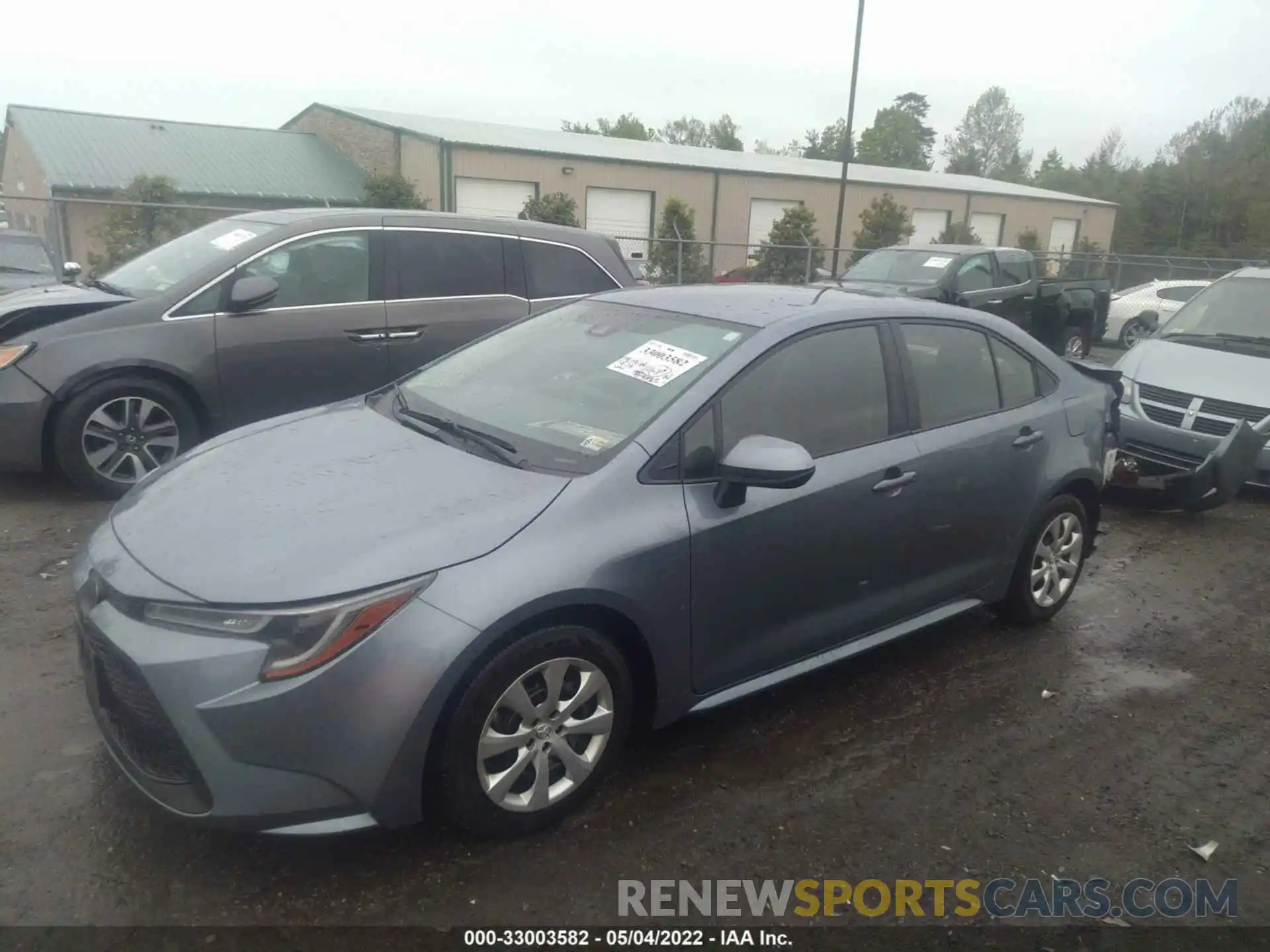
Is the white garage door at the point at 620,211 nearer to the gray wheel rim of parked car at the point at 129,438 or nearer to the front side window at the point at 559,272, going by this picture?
the front side window at the point at 559,272

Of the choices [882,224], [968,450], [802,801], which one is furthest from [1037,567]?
[882,224]

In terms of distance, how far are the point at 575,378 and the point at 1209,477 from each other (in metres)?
4.56

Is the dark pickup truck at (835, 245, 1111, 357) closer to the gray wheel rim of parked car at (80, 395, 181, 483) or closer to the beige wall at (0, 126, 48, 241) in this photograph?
the gray wheel rim of parked car at (80, 395, 181, 483)

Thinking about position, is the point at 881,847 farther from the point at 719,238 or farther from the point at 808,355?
the point at 719,238

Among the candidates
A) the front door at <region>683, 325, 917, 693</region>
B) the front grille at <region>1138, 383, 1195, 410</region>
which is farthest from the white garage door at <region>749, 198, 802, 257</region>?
the front door at <region>683, 325, 917, 693</region>

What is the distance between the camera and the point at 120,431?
585 centimetres

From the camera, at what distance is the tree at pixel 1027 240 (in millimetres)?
39219

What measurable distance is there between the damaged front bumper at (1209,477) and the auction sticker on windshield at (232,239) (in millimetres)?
5639

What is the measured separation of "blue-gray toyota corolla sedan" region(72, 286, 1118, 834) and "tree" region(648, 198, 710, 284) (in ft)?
41.8

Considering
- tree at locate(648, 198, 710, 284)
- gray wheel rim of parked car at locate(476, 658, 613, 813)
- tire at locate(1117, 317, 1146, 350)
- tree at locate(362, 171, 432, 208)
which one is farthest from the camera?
tree at locate(362, 171, 432, 208)

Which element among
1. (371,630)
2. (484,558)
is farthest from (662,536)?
(371,630)

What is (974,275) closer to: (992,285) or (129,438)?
(992,285)

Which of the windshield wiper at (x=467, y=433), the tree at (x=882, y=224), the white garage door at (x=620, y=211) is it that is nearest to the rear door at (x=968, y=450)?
the windshield wiper at (x=467, y=433)

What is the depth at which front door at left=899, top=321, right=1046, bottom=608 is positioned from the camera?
4.00 metres
